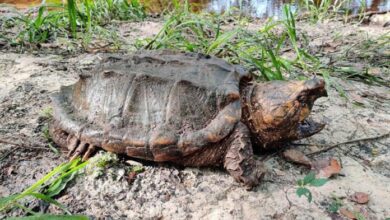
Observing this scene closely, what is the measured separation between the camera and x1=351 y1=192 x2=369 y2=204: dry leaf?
1869 mm

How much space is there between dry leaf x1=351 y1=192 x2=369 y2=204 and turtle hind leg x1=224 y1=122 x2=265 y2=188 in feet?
1.57

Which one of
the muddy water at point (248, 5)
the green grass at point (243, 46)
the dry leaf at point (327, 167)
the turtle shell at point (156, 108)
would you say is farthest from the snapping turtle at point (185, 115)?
the muddy water at point (248, 5)

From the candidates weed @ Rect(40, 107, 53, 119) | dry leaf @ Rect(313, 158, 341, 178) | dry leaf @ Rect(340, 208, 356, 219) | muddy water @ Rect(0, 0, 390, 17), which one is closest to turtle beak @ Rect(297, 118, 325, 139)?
dry leaf @ Rect(313, 158, 341, 178)

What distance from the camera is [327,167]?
211cm

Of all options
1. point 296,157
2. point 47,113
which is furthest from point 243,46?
point 47,113

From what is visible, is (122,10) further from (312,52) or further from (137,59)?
(137,59)

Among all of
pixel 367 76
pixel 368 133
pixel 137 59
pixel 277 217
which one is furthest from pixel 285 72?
pixel 277 217

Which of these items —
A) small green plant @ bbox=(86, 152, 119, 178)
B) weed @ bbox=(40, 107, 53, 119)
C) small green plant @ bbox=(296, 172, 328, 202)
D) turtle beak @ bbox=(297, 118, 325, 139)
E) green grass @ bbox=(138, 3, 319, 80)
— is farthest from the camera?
green grass @ bbox=(138, 3, 319, 80)

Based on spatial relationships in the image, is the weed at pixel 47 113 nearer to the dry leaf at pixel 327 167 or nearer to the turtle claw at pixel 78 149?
the turtle claw at pixel 78 149

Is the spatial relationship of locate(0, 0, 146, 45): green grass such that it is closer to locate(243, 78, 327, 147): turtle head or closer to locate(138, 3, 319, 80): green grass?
locate(138, 3, 319, 80): green grass

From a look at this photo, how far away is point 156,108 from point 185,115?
0.17 m

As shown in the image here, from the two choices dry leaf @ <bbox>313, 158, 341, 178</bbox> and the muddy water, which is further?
the muddy water

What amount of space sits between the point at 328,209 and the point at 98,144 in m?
1.26

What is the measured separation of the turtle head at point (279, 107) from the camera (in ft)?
6.44
